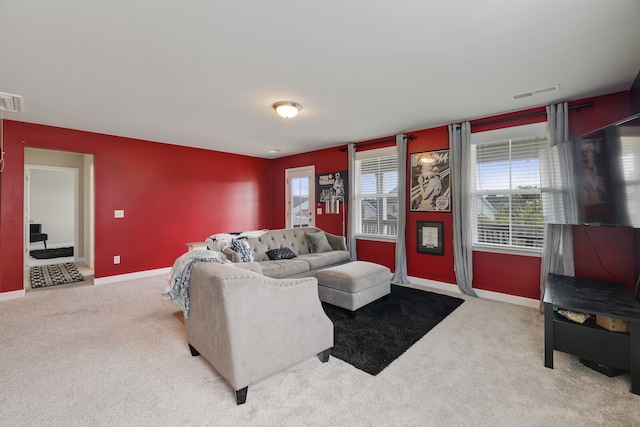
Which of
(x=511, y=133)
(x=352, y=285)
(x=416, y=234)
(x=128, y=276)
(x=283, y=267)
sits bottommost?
(x=128, y=276)

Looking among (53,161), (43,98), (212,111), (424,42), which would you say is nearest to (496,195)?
(424,42)

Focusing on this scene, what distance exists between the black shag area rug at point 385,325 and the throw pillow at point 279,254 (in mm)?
1002

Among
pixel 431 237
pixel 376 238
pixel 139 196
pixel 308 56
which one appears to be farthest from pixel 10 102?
pixel 431 237

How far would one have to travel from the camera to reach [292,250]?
4.49 m

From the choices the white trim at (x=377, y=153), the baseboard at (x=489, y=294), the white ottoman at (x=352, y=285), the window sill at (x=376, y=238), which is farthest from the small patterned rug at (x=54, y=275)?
the baseboard at (x=489, y=294)

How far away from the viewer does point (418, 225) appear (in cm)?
451

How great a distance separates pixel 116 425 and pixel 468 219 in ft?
13.4

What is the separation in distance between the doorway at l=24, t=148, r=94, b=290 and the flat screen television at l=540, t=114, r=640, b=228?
6.81 meters

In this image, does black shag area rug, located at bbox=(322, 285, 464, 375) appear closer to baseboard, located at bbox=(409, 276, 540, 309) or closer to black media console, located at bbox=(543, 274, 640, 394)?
baseboard, located at bbox=(409, 276, 540, 309)

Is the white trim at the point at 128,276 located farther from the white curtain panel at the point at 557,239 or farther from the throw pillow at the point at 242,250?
the white curtain panel at the point at 557,239

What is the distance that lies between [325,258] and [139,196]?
3.52 m

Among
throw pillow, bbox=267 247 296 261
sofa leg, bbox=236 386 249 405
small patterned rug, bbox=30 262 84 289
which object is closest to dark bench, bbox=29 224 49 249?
small patterned rug, bbox=30 262 84 289

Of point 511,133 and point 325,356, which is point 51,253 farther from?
point 511,133

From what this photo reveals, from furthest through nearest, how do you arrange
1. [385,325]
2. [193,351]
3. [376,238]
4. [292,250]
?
1. [376,238]
2. [292,250]
3. [385,325]
4. [193,351]
